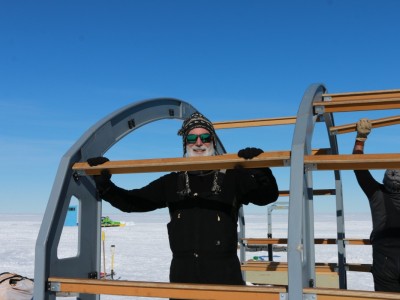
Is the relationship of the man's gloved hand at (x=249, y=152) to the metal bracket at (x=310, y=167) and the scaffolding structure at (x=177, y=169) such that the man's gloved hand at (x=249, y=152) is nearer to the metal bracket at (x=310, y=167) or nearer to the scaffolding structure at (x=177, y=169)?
the scaffolding structure at (x=177, y=169)

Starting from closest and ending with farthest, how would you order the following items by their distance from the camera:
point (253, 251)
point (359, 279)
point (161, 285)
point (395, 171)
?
1. point (161, 285)
2. point (395, 171)
3. point (359, 279)
4. point (253, 251)

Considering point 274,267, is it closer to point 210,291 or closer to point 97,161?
point 97,161

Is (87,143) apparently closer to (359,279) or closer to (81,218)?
(81,218)

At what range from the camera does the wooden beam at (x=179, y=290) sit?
2.01 meters

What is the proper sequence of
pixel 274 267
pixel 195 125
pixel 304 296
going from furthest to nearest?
pixel 274 267 → pixel 195 125 → pixel 304 296

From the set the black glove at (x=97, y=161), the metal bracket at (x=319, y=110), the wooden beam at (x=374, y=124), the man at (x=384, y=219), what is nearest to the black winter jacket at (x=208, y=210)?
the black glove at (x=97, y=161)

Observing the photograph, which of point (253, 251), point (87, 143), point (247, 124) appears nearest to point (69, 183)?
point (87, 143)

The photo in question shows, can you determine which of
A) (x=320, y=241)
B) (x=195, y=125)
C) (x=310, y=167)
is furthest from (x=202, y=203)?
(x=320, y=241)

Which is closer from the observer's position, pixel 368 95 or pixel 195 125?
pixel 195 125

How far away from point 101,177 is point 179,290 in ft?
3.31

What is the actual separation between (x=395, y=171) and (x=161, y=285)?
2.00m

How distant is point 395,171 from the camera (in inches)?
131

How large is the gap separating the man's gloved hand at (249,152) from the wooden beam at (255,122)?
2949mm

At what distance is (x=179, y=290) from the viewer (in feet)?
6.84
